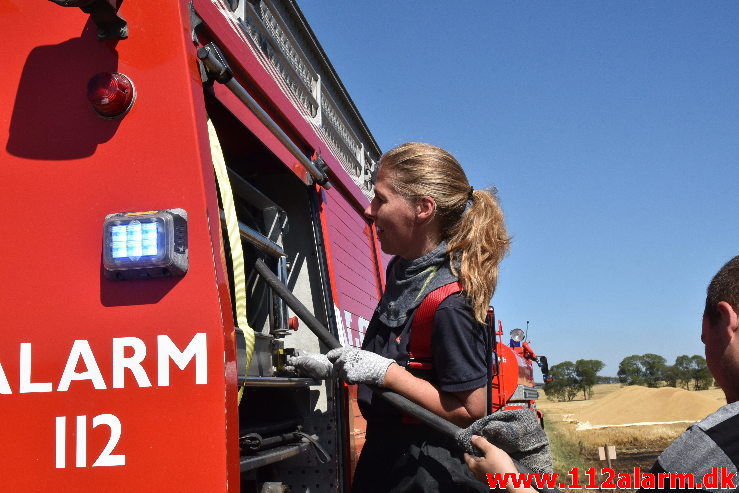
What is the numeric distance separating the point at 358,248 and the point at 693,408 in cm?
3896

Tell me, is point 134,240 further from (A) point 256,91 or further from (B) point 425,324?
(A) point 256,91

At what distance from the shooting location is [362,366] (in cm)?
204

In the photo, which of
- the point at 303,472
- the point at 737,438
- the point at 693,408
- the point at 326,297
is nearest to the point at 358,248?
the point at 326,297

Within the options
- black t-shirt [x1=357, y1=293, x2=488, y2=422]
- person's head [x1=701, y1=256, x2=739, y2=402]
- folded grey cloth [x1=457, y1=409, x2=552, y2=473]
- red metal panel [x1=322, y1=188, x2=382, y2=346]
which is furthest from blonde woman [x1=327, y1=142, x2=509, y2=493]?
red metal panel [x1=322, y1=188, x2=382, y2=346]

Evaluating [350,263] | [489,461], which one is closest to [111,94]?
[489,461]

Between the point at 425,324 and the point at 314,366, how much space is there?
0.55 metres

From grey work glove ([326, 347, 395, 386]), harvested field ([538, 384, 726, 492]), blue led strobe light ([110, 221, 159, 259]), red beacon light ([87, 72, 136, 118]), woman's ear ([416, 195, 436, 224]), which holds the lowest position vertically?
harvested field ([538, 384, 726, 492])

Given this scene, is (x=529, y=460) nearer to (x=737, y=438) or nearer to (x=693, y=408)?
(x=737, y=438)

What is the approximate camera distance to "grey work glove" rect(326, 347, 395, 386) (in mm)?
2012

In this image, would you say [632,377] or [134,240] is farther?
[632,377]

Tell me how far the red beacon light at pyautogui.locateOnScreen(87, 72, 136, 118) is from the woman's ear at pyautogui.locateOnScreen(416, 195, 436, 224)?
0.84 m

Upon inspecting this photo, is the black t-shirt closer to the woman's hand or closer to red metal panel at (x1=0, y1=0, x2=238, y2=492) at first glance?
the woman's hand

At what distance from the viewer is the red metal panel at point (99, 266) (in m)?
1.60

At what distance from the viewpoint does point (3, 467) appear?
1604mm
